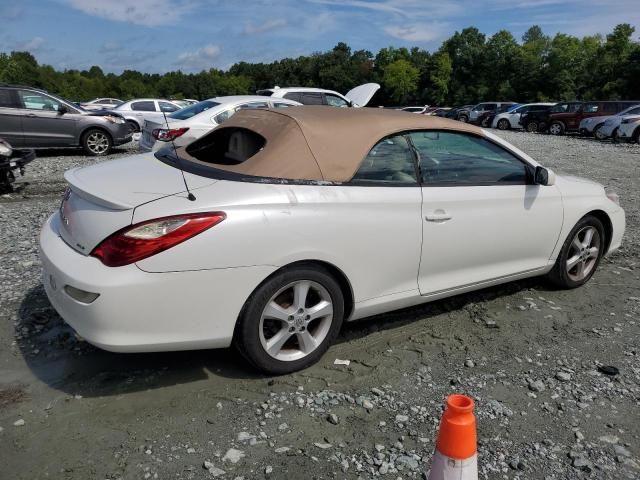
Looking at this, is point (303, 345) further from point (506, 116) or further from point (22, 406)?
point (506, 116)

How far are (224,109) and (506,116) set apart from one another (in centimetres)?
2565

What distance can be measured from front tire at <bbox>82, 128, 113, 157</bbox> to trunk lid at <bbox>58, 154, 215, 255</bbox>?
9.91 metres

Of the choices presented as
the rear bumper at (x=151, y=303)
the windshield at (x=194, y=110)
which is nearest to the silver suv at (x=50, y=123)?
the windshield at (x=194, y=110)

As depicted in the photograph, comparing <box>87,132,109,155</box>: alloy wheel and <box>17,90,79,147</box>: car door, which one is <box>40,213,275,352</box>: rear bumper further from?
<box>87,132,109,155</box>: alloy wheel

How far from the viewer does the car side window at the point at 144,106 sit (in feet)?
67.6

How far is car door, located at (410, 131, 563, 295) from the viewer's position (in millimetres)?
3684

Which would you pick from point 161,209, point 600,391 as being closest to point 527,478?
point 600,391

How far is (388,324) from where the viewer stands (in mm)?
4055

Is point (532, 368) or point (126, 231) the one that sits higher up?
point (126, 231)

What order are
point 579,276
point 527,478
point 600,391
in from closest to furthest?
point 527,478 < point 600,391 < point 579,276

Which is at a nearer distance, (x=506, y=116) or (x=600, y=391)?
(x=600, y=391)

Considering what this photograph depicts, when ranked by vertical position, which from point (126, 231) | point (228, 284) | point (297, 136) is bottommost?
point (228, 284)

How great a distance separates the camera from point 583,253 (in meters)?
4.77

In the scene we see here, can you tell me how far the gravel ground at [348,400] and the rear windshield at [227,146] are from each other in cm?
135
